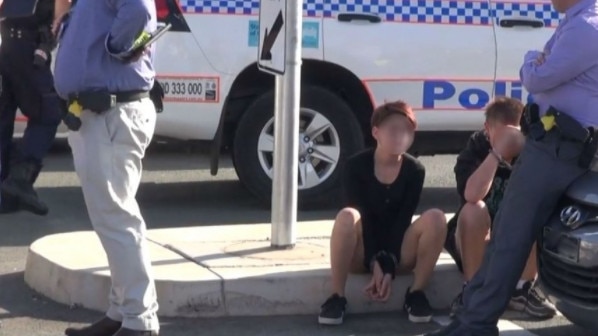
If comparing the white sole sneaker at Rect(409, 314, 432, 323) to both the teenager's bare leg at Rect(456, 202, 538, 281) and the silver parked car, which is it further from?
the silver parked car

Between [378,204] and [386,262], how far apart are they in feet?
0.88

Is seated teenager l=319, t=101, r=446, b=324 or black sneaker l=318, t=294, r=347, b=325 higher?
seated teenager l=319, t=101, r=446, b=324

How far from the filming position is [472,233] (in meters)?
5.96

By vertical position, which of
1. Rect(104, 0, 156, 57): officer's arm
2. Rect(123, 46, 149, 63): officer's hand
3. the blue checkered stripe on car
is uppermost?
Rect(104, 0, 156, 57): officer's arm

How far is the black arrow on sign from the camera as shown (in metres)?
6.39

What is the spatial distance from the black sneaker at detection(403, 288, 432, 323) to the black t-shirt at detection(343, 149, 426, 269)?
20 cm

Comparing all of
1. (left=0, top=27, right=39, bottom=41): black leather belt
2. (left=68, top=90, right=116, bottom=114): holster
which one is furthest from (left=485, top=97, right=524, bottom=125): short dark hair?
(left=0, top=27, right=39, bottom=41): black leather belt

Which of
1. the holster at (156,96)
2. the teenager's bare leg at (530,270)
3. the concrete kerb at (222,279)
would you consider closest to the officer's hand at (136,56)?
the holster at (156,96)

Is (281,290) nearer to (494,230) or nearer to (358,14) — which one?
(494,230)

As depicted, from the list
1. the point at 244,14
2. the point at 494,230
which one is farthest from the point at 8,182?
the point at 494,230

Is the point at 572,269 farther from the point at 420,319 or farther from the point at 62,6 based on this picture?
the point at 62,6

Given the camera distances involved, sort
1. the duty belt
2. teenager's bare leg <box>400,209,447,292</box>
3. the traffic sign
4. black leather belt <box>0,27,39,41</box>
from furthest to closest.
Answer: black leather belt <box>0,27,39,41</box> → the traffic sign → teenager's bare leg <box>400,209,447,292</box> → the duty belt

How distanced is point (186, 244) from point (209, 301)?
2.79 feet

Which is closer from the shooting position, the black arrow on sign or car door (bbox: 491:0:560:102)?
the black arrow on sign
